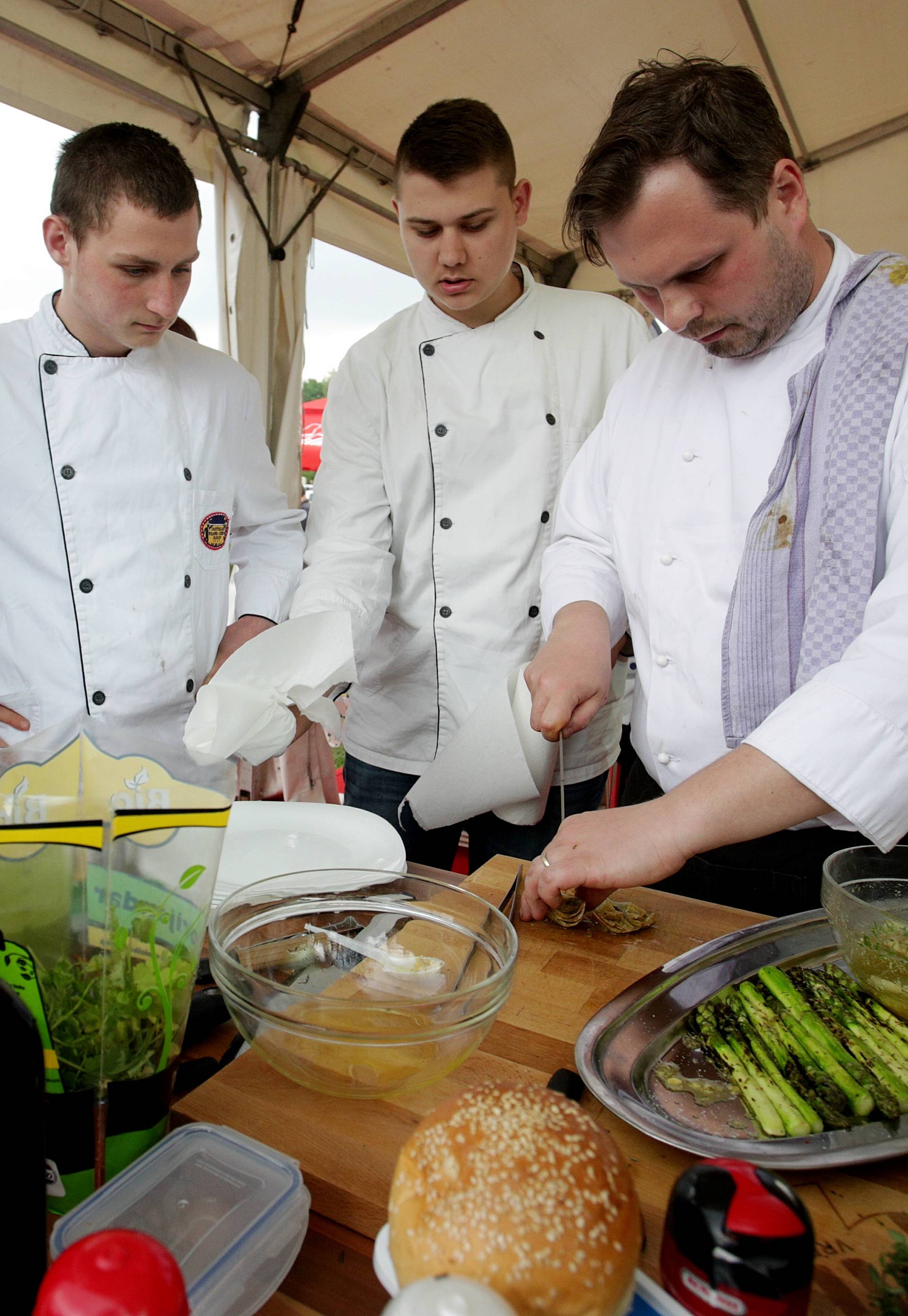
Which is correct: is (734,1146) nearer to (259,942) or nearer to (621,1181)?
(621,1181)

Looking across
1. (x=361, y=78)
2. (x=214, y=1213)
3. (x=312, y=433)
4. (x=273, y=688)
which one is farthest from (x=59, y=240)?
(x=312, y=433)

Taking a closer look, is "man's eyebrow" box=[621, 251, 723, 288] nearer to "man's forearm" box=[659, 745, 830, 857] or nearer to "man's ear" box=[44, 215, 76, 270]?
"man's forearm" box=[659, 745, 830, 857]

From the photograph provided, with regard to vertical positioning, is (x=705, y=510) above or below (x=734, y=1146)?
above

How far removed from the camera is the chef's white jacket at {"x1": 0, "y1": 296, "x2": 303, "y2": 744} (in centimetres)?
196

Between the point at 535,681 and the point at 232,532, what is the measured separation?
125 centimetres

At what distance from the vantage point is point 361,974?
3.30 feet

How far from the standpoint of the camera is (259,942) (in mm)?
1015

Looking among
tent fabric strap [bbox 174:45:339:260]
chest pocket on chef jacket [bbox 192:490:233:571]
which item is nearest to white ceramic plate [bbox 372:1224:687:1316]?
chest pocket on chef jacket [bbox 192:490:233:571]

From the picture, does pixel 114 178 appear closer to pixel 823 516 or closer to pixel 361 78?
pixel 823 516

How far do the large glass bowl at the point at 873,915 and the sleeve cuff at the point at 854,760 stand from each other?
61 millimetres

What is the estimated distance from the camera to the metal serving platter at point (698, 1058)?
0.83 meters

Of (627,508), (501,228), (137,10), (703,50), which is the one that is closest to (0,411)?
(501,228)

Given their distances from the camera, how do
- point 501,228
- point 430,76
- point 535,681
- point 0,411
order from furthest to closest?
point 430,76, point 501,228, point 0,411, point 535,681

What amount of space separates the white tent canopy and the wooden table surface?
3.15 meters
